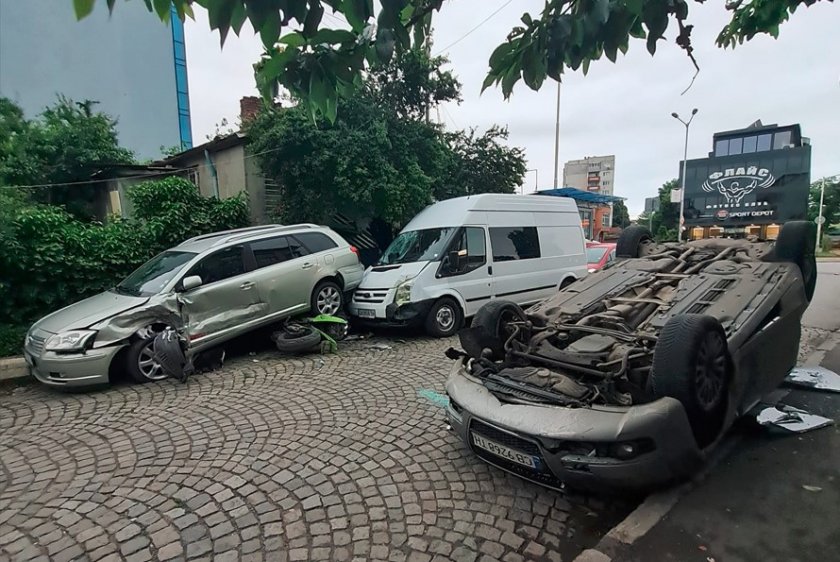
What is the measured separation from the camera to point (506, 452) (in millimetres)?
2861

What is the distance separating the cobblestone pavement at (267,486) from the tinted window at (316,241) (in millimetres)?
3050

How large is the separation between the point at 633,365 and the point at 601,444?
90 cm

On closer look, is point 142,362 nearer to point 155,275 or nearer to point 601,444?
point 155,275

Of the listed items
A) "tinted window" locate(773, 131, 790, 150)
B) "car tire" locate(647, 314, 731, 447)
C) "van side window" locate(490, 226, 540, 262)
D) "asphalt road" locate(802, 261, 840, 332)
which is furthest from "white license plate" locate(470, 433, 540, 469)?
"tinted window" locate(773, 131, 790, 150)

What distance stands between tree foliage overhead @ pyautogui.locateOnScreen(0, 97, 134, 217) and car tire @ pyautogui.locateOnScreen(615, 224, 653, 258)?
1272 cm

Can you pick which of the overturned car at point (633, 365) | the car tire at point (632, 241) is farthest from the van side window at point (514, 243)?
the overturned car at point (633, 365)

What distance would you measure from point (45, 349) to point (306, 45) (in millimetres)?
5389

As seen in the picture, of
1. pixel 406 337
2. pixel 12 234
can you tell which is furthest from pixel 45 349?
pixel 406 337

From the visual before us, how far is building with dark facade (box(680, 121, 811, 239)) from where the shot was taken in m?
18.4

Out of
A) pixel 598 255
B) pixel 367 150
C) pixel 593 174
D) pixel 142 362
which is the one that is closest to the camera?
pixel 142 362

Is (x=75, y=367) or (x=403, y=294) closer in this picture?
(x=75, y=367)

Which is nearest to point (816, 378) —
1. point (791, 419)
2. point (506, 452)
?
point (791, 419)

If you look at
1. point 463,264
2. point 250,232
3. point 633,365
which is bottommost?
point 633,365

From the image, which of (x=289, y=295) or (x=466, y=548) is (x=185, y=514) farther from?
(x=289, y=295)
